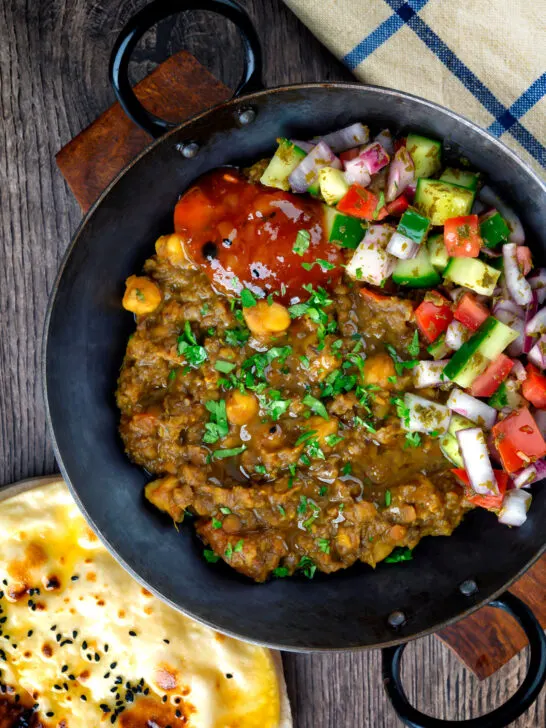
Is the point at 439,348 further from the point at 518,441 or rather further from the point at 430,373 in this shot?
the point at 518,441

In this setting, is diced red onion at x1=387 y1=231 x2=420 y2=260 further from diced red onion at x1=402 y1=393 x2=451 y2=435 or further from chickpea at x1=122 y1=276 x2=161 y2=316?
chickpea at x1=122 y1=276 x2=161 y2=316

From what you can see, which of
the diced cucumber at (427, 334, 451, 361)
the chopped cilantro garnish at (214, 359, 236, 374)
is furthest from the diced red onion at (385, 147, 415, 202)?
the chopped cilantro garnish at (214, 359, 236, 374)

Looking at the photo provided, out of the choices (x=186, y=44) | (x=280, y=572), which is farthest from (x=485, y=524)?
(x=186, y=44)

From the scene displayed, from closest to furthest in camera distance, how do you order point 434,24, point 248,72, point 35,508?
1. point 248,72
2. point 434,24
3. point 35,508

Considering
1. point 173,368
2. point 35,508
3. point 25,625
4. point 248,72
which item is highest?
point 248,72

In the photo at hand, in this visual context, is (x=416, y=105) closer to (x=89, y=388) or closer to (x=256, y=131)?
(x=256, y=131)

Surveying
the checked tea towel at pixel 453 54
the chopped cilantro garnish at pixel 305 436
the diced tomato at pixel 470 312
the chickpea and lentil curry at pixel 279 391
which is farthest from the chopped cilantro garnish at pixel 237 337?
the checked tea towel at pixel 453 54

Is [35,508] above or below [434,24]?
below

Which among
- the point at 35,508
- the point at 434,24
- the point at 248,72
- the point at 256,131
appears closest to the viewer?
the point at 248,72
